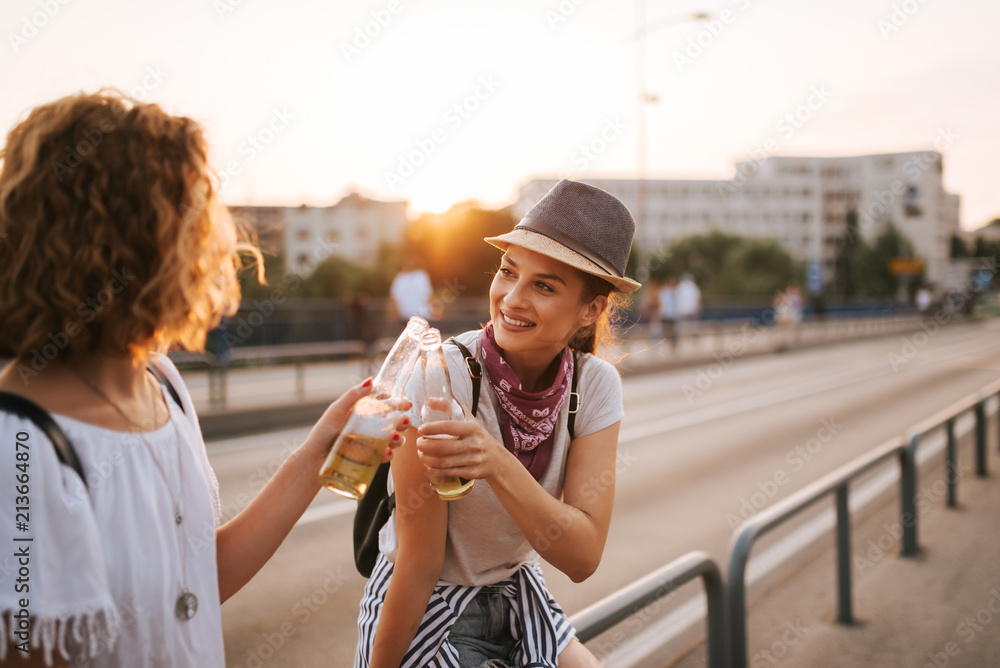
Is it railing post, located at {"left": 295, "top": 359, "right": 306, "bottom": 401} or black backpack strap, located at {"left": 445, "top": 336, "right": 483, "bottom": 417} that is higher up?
black backpack strap, located at {"left": 445, "top": 336, "right": 483, "bottom": 417}

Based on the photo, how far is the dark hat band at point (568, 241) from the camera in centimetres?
200

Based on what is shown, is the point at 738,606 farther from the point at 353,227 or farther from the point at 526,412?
the point at 353,227

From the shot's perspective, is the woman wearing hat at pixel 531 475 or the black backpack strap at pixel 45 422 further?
the woman wearing hat at pixel 531 475

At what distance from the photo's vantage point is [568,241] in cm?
200

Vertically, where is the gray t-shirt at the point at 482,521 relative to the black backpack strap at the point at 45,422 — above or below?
below

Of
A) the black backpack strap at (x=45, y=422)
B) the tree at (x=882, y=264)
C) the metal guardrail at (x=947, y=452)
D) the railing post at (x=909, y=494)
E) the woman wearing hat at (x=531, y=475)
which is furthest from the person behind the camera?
the tree at (x=882, y=264)

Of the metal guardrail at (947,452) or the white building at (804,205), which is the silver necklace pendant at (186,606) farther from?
the white building at (804,205)

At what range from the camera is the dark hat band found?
78.6 inches

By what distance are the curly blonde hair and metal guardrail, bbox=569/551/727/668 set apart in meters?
1.40

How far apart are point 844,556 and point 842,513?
10.7 inches

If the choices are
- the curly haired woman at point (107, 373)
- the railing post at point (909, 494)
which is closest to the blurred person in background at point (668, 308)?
the railing post at point (909, 494)

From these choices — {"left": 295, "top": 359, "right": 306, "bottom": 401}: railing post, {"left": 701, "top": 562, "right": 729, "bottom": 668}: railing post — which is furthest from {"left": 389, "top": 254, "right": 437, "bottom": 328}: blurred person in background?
{"left": 701, "top": 562, "right": 729, "bottom": 668}: railing post

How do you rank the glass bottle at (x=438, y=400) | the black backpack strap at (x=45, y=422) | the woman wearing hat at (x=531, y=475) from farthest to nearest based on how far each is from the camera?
the woman wearing hat at (x=531, y=475)
the glass bottle at (x=438, y=400)
the black backpack strap at (x=45, y=422)

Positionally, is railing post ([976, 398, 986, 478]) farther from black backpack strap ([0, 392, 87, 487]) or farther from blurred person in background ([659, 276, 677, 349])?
blurred person in background ([659, 276, 677, 349])
